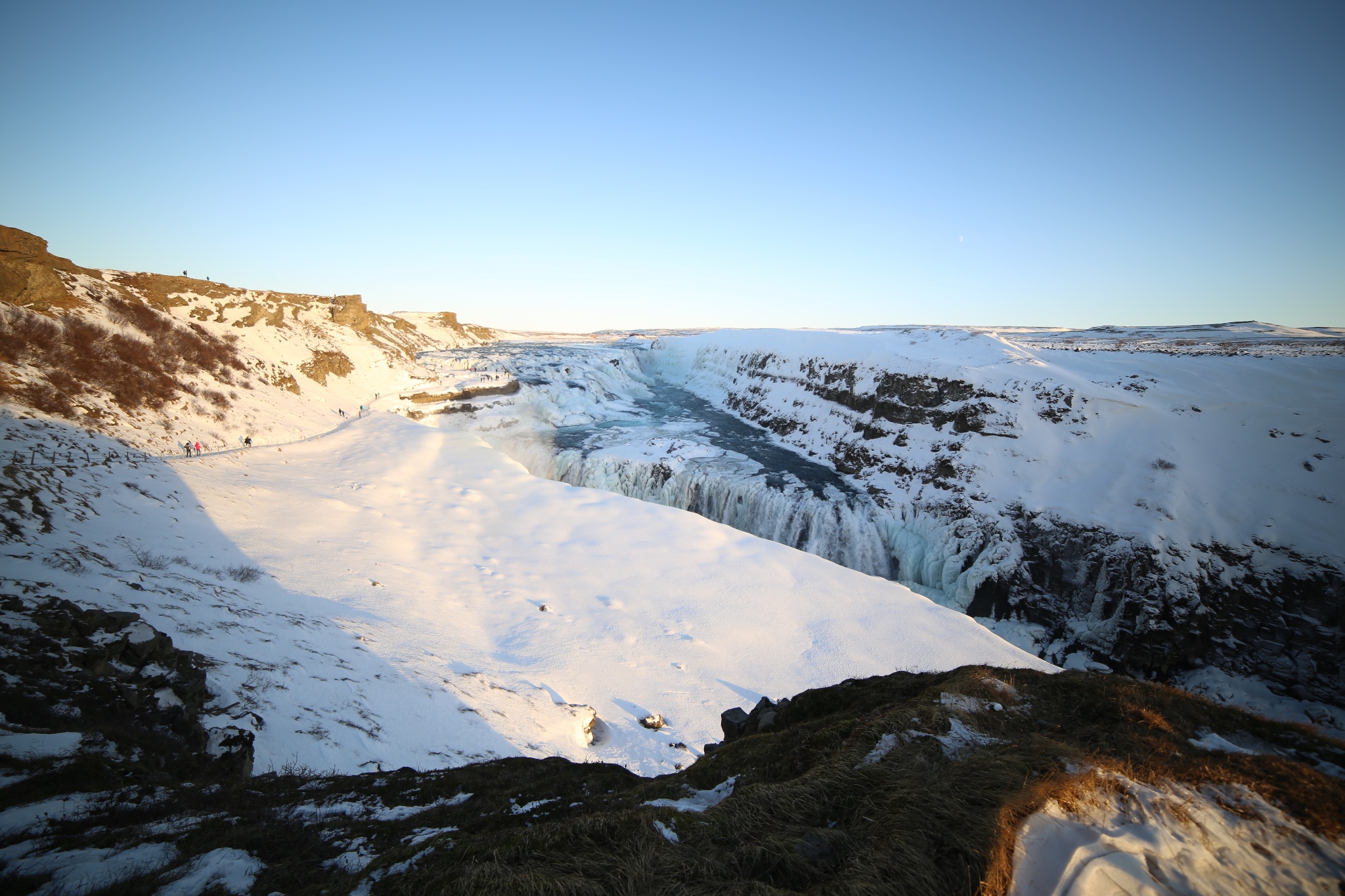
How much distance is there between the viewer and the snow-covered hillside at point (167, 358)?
17781 mm

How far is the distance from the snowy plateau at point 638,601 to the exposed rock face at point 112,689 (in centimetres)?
4

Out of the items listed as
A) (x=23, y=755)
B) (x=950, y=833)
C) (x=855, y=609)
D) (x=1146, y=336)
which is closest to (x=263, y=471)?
(x=23, y=755)

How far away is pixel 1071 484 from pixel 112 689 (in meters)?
27.3

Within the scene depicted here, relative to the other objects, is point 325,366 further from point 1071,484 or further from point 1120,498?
point 1120,498

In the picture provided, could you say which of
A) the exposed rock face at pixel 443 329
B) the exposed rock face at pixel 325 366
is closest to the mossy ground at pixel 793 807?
the exposed rock face at pixel 325 366

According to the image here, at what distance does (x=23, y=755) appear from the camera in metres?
4.04

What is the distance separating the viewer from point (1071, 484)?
20094 mm

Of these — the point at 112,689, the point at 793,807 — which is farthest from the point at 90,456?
the point at 793,807

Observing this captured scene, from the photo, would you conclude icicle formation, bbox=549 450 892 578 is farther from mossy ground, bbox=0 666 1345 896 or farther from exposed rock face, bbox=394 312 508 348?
exposed rock face, bbox=394 312 508 348

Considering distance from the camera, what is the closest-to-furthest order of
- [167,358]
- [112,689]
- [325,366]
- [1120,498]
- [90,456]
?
[112,689]
[90,456]
[1120,498]
[167,358]
[325,366]

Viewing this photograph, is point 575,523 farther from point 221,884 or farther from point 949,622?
point 221,884

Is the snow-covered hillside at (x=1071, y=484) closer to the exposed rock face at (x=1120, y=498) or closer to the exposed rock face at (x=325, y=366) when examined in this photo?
the exposed rock face at (x=1120, y=498)

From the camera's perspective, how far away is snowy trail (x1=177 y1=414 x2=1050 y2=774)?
909 centimetres

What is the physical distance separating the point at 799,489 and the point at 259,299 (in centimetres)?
4599
